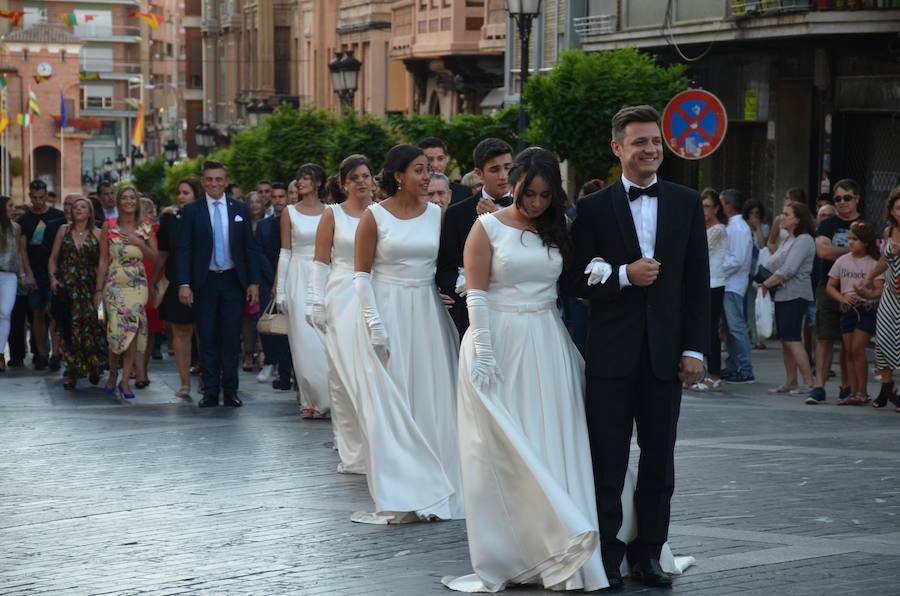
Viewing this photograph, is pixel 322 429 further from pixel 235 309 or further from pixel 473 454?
pixel 473 454

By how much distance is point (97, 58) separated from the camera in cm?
13562

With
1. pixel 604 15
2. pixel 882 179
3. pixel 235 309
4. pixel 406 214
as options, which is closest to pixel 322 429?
pixel 235 309

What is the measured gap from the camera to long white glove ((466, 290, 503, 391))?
7352 millimetres

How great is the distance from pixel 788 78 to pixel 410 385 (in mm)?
17112

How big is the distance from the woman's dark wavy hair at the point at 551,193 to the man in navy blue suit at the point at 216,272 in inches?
276

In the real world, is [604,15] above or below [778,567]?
above

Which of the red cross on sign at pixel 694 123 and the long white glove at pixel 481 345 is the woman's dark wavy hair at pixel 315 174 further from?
the long white glove at pixel 481 345

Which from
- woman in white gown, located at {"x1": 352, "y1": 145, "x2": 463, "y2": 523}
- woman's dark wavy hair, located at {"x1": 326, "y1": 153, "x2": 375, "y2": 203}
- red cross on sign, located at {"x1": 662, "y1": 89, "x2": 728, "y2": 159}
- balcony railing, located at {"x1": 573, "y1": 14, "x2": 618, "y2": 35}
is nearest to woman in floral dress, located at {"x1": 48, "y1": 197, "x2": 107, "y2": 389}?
woman's dark wavy hair, located at {"x1": 326, "y1": 153, "x2": 375, "y2": 203}

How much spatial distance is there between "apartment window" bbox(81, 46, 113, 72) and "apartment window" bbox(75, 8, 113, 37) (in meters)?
1.20

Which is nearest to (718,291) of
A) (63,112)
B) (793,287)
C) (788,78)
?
(793,287)

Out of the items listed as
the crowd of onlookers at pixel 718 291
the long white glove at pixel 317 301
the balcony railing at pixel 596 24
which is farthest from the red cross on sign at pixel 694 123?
the balcony railing at pixel 596 24

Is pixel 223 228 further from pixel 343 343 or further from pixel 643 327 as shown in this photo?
pixel 643 327

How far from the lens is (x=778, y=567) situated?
757 cm

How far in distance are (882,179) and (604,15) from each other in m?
8.25
